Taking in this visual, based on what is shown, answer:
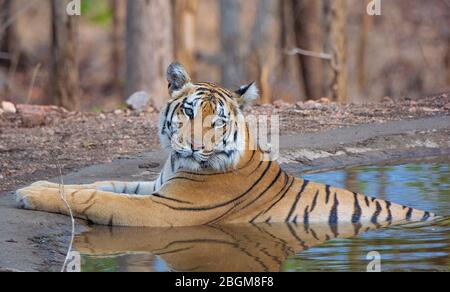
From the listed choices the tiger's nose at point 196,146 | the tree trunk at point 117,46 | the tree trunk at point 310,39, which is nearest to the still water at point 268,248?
the tiger's nose at point 196,146

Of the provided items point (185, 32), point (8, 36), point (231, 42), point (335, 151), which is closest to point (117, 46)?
point (8, 36)

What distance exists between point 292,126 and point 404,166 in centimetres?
169

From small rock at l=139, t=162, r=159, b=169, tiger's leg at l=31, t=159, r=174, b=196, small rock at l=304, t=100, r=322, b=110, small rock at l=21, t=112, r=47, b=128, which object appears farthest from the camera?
small rock at l=304, t=100, r=322, b=110

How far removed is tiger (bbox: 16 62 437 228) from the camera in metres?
5.75

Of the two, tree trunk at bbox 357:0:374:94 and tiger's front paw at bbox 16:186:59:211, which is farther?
tree trunk at bbox 357:0:374:94

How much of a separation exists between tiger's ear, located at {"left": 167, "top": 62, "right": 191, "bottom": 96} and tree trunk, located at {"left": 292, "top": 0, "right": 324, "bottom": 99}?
8471 millimetres

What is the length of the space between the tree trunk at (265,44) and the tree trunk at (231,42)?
0.19m

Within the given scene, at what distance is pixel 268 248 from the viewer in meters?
5.30

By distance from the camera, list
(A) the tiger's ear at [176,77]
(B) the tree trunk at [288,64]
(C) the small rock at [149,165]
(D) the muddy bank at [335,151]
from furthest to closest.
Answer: (B) the tree trunk at [288,64] → (C) the small rock at [149,165] → (D) the muddy bank at [335,151] → (A) the tiger's ear at [176,77]

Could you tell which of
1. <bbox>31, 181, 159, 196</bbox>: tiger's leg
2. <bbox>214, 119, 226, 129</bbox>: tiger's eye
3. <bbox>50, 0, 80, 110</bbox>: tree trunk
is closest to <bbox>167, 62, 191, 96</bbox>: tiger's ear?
<bbox>214, 119, 226, 129</bbox>: tiger's eye

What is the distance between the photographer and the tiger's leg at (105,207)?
226 inches

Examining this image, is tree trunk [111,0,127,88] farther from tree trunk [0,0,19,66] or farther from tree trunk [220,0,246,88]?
tree trunk [220,0,246,88]

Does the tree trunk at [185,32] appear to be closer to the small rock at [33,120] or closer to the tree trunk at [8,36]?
the tree trunk at [8,36]
